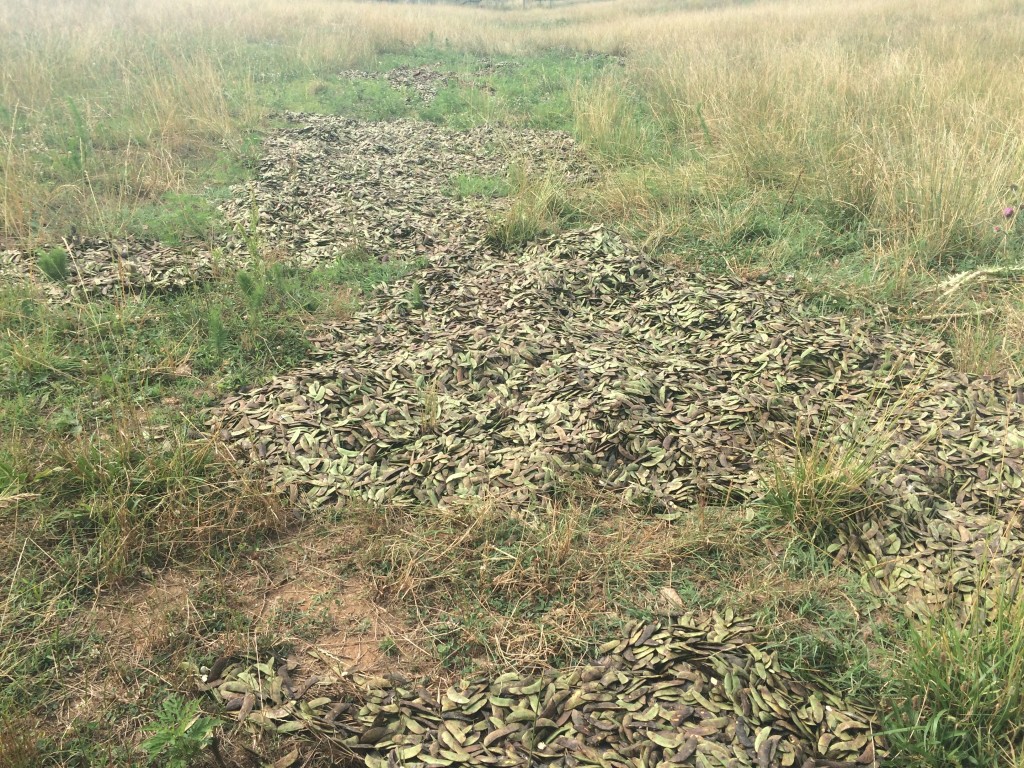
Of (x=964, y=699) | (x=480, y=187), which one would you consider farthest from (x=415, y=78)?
(x=964, y=699)

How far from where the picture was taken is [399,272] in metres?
5.07

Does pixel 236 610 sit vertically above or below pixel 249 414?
below

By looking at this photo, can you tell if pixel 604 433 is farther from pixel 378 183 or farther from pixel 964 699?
pixel 378 183

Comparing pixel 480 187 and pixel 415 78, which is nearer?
pixel 480 187

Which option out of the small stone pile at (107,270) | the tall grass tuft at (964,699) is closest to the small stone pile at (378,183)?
the small stone pile at (107,270)

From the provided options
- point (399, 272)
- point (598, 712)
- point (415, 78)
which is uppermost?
point (415, 78)

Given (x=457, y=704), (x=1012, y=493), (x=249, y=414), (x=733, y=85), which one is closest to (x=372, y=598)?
(x=457, y=704)

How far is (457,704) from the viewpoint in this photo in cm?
220

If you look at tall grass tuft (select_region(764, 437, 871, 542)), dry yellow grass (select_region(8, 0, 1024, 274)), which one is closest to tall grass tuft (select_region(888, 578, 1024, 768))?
tall grass tuft (select_region(764, 437, 871, 542))

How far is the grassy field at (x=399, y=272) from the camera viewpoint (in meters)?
2.27

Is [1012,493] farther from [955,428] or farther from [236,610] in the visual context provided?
[236,610]

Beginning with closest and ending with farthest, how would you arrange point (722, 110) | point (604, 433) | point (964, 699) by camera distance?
point (964, 699), point (604, 433), point (722, 110)

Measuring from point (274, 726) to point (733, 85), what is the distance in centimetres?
744

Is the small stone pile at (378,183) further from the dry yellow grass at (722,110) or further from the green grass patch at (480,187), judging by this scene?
the dry yellow grass at (722,110)
